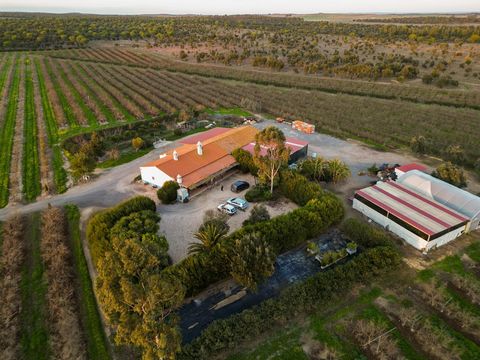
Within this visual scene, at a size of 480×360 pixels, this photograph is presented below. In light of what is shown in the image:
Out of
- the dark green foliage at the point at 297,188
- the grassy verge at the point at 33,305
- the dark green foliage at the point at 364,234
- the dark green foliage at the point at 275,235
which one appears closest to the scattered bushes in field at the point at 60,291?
the grassy verge at the point at 33,305

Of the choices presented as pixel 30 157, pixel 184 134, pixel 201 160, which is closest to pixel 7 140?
pixel 30 157

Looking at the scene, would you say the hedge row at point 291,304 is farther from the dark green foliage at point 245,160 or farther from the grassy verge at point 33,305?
the dark green foliage at point 245,160

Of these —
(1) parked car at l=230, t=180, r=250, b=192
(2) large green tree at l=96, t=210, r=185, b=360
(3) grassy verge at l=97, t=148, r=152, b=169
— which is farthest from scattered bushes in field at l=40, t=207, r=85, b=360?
(1) parked car at l=230, t=180, r=250, b=192

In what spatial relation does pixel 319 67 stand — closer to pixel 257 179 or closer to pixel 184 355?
pixel 257 179

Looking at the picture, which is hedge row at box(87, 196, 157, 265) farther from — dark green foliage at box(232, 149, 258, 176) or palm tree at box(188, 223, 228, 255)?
dark green foliage at box(232, 149, 258, 176)

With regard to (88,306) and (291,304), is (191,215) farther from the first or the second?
(291,304)

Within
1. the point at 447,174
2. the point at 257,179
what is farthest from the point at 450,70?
the point at 257,179
